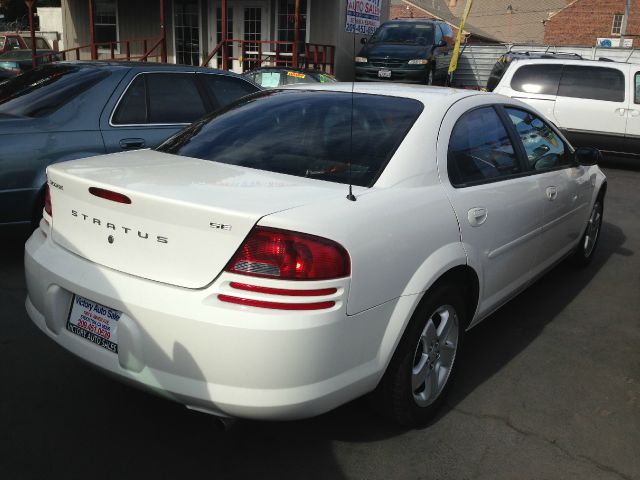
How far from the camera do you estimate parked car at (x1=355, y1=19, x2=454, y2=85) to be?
51.0 feet

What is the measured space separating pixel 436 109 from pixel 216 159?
3.67 feet

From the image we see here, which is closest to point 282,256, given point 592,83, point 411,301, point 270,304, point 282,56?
point 270,304

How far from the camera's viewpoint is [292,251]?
2328mm

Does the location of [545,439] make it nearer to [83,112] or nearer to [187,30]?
[83,112]

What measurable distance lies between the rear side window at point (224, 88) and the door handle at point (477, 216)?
3.21 meters

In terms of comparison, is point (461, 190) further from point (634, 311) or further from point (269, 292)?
point (634, 311)

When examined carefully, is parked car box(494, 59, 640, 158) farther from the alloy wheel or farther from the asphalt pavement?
the alloy wheel

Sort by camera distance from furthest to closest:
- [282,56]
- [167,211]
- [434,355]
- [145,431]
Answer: [282,56] < [434,355] < [145,431] < [167,211]

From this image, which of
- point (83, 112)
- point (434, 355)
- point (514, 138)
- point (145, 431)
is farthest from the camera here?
point (83, 112)

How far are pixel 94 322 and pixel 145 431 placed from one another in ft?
2.08

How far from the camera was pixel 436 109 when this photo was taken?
10.6 feet

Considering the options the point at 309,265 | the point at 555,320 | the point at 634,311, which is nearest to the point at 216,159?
the point at 309,265

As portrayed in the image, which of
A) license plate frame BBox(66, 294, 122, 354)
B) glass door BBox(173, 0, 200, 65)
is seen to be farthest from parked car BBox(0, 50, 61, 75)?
license plate frame BBox(66, 294, 122, 354)

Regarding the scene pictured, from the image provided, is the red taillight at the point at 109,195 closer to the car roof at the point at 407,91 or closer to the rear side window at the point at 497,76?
the car roof at the point at 407,91
